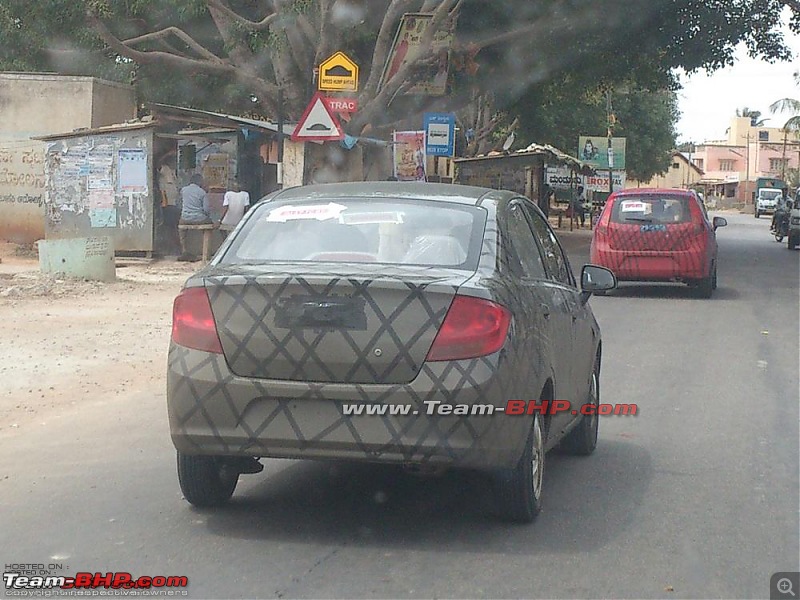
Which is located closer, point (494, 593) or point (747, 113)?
point (494, 593)

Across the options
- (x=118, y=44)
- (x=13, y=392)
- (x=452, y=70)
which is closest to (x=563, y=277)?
(x=13, y=392)

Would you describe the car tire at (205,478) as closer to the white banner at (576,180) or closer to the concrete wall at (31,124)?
the concrete wall at (31,124)

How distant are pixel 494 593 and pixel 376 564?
0.57 meters

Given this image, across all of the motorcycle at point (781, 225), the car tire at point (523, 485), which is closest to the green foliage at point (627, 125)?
the motorcycle at point (781, 225)

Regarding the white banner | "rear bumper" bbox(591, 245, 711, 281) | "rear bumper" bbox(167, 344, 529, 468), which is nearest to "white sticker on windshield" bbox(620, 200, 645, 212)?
"rear bumper" bbox(591, 245, 711, 281)

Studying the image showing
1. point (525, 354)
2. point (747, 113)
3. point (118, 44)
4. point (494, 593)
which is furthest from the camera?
A: point (747, 113)

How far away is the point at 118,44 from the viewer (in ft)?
72.9

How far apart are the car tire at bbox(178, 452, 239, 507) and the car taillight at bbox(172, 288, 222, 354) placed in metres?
0.61

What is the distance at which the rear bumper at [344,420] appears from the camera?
4.83 metres

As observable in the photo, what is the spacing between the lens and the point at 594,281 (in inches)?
277

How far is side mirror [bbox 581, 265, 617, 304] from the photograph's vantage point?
22.9 feet

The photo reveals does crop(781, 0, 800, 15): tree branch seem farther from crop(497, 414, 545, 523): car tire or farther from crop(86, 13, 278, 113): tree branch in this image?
crop(497, 414, 545, 523): car tire

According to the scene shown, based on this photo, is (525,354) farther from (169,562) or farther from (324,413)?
(169,562)

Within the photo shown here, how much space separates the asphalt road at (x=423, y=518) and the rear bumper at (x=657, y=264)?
7923mm
